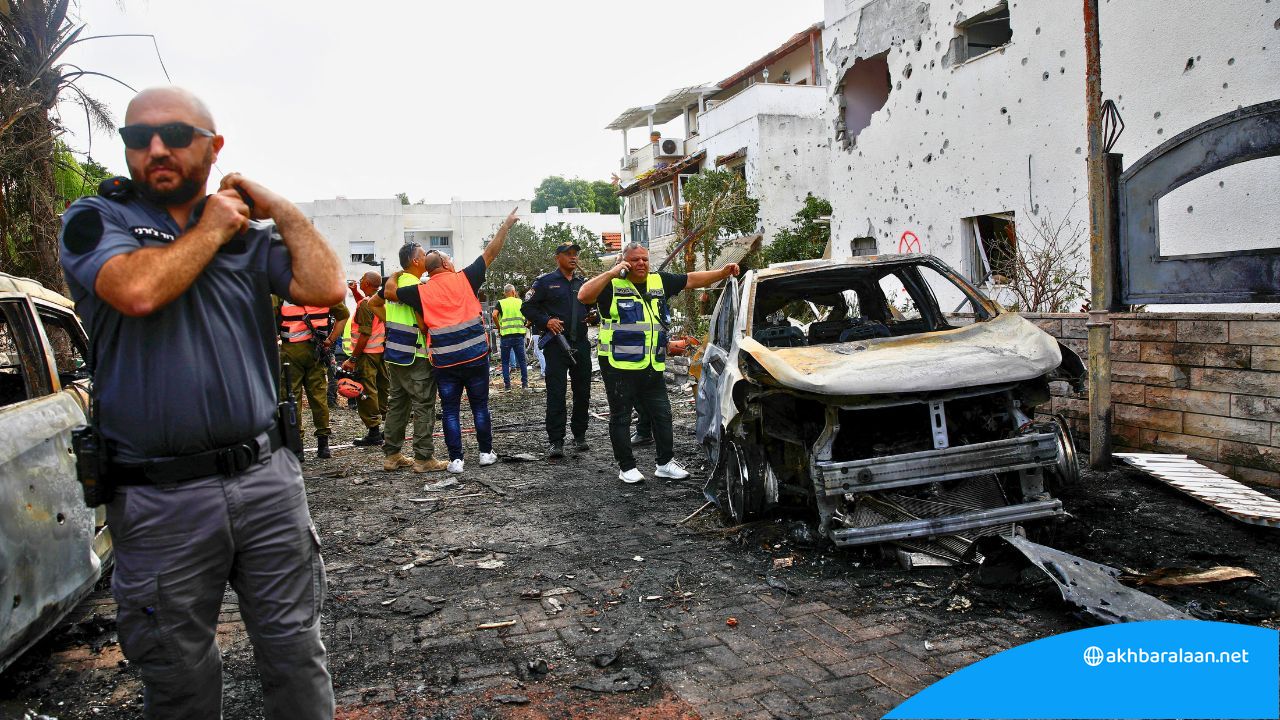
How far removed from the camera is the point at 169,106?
219 cm

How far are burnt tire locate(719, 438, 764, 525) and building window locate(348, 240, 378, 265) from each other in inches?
1884

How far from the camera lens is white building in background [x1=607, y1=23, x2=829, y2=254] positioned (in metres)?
27.1

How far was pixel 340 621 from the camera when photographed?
408cm

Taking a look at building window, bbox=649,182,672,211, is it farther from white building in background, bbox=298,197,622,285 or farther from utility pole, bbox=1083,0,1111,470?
utility pole, bbox=1083,0,1111,470

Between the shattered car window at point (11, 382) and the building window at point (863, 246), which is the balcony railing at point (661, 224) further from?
the shattered car window at point (11, 382)

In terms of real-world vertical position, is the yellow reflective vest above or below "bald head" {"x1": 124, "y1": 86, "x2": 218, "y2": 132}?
below

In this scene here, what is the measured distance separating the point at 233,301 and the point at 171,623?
2.71ft

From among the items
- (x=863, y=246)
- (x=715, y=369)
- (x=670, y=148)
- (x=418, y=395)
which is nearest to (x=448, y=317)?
(x=418, y=395)

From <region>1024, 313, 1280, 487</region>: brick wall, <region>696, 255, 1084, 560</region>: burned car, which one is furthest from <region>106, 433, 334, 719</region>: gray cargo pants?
<region>1024, 313, 1280, 487</region>: brick wall

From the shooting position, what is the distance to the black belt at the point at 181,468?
7.00ft

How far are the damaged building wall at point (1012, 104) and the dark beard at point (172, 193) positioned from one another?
9.60 m

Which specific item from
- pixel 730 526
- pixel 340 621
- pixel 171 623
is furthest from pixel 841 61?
pixel 171 623

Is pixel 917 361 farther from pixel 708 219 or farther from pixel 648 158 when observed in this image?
pixel 648 158

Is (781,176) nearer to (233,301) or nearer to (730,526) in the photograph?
(730,526)
